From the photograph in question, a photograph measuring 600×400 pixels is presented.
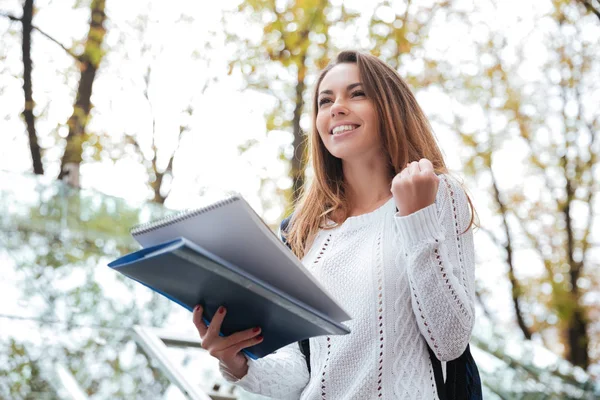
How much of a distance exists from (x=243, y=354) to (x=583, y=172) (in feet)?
40.0

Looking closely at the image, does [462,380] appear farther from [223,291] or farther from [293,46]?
[293,46]

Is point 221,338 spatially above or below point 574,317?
above

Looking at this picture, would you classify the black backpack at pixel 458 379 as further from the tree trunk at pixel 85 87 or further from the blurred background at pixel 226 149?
the tree trunk at pixel 85 87

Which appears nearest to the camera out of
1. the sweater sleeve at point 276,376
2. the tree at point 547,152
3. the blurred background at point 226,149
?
the sweater sleeve at point 276,376

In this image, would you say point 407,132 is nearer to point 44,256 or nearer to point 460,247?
point 460,247

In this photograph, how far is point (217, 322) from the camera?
159cm

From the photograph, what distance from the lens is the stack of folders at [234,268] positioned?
4.25 feet

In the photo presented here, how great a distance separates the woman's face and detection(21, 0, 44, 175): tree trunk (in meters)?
5.56

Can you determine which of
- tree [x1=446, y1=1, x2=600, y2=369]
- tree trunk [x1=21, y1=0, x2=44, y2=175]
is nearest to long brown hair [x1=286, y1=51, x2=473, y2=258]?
tree trunk [x1=21, y1=0, x2=44, y2=175]

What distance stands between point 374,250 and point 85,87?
632 cm

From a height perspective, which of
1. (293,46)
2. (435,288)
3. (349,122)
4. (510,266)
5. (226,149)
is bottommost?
(510,266)

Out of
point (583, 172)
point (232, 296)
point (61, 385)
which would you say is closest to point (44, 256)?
point (61, 385)

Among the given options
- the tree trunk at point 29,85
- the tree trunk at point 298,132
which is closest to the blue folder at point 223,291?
the tree trunk at point 298,132

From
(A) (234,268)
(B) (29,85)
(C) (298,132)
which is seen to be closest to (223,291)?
(A) (234,268)
